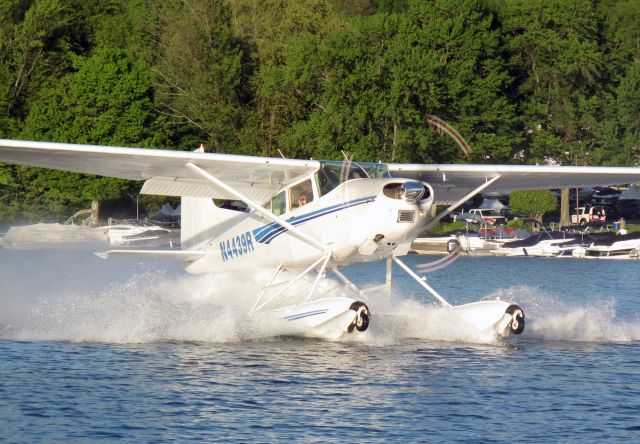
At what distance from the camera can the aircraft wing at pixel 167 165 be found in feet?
46.2

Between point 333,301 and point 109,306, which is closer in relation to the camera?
point 333,301

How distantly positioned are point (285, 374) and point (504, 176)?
5.55 metres

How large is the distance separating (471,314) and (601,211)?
44.0m

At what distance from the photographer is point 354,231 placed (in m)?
14.1

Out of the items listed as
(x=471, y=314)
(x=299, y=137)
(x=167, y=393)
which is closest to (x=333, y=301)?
(x=471, y=314)

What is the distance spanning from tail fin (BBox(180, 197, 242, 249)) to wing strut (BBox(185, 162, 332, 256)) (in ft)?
6.25

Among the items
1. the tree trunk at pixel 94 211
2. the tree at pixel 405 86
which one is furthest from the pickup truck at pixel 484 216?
the tree trunk at pixel 94 211

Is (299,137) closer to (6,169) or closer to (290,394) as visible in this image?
(6,169)

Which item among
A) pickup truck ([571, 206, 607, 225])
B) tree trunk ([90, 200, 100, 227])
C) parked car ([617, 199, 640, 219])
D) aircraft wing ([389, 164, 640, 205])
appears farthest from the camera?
parked car ([617, 199, 640, 219])

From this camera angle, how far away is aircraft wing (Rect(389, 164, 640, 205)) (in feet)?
51.7

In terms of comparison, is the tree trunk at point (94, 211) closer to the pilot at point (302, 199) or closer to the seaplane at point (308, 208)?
the seaplane at point (308, 208)

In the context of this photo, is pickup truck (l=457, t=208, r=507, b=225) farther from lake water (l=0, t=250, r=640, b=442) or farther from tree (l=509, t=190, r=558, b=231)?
lake water (l=0, t=250, r=640, b=442)

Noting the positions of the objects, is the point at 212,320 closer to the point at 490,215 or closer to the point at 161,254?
the point at 161,254

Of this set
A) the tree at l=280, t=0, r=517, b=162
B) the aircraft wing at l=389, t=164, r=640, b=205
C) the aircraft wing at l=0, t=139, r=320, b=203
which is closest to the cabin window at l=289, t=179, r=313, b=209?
the aircraft wing at l=0, t=139, r=320, b=203
